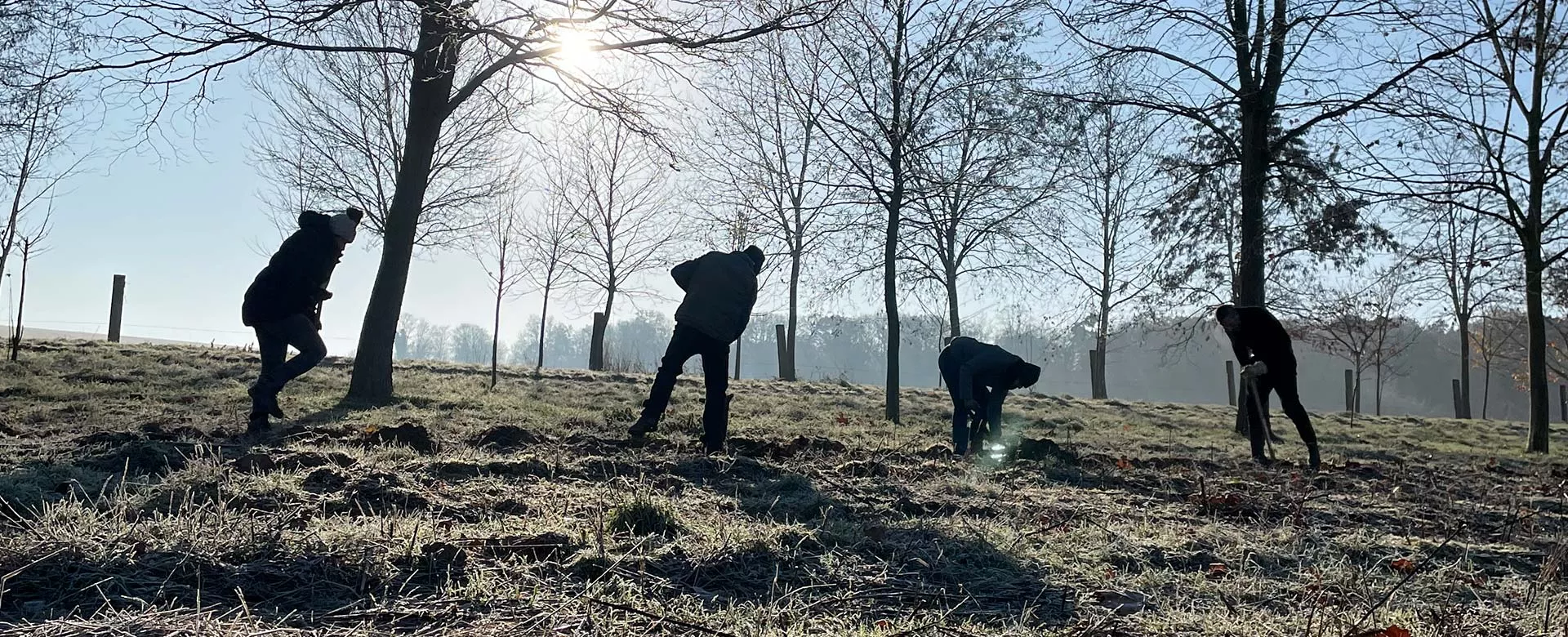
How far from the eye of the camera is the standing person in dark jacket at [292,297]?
6.34m

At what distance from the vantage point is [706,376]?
6.61 meters

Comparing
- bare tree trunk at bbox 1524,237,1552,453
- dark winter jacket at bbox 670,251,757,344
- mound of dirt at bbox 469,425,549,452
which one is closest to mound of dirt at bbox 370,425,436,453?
mound of dirt at bbox 469,425,549,452

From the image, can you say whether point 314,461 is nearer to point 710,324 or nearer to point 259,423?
point 259,423

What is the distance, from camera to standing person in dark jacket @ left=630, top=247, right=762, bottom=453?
21.2 feet

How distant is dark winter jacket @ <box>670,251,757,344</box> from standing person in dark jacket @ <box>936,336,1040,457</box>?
87.5 inches

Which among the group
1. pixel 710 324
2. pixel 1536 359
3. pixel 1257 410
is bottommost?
pixel 1257 410

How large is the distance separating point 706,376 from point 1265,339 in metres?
5.08

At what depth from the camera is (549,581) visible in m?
2.53

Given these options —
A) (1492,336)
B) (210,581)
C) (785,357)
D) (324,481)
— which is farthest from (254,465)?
(1492,336)

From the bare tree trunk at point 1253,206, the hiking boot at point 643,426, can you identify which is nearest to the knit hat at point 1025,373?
the hiking boot at point 643,426

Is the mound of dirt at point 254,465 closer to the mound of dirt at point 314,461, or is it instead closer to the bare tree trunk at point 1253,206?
the mound of dirt at point 314,461

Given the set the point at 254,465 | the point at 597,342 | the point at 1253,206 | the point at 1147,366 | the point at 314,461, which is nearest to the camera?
the point at 254,465

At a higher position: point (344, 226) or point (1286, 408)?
point (344, 226)

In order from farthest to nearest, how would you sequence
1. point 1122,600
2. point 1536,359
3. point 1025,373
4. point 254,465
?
point 1536,359 < point 1025,373 < point 254,465 < point 1122,600
